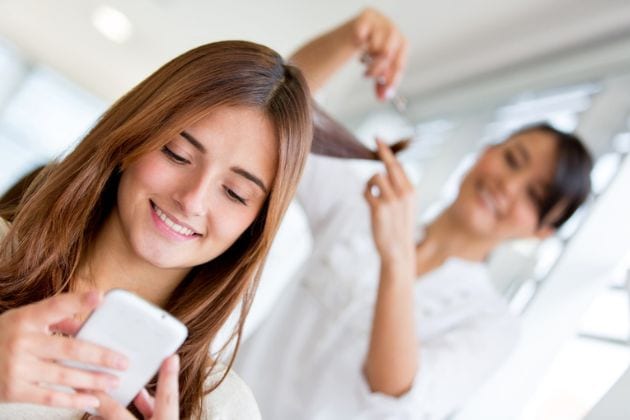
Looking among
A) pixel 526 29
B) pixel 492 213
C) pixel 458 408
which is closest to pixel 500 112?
pixel 526 29

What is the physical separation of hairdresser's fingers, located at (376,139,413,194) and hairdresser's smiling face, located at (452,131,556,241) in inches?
7.3

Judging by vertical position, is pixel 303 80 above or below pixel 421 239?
above

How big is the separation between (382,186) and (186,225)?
339 millimetres

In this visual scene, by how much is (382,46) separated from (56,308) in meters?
0.61

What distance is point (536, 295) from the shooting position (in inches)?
46.9

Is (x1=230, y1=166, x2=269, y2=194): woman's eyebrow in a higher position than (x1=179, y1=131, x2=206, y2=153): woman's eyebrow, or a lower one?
lower

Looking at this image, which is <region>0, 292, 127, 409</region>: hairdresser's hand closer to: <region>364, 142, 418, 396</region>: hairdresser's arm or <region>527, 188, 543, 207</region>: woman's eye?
<region>364, 142, 418, 396</region>: hairdresser's arm

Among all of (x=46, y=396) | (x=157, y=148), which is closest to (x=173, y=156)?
(x=157, y=148)

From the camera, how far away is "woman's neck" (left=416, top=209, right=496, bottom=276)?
1.04 metres

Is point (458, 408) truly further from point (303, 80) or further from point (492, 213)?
point (303, 80)

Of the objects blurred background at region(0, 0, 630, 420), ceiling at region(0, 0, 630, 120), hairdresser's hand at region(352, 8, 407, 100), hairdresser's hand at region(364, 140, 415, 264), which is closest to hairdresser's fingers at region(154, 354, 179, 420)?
blurred background at region(0, 0, 630, 420)

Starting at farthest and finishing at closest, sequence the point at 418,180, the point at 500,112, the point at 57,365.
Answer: the point at 418,180 < the point at 500,112 < the point at 57,365

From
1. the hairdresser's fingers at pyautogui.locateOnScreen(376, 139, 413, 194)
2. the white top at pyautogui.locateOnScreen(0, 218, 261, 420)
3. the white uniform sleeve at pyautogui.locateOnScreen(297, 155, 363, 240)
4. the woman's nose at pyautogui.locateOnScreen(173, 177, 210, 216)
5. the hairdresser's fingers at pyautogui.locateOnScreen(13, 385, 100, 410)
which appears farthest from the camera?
the white uniform sleeve at pyautogui.locateOnScreen(297, 155, 363, 240)

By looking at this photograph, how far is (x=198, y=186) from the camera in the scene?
0.58 metres
